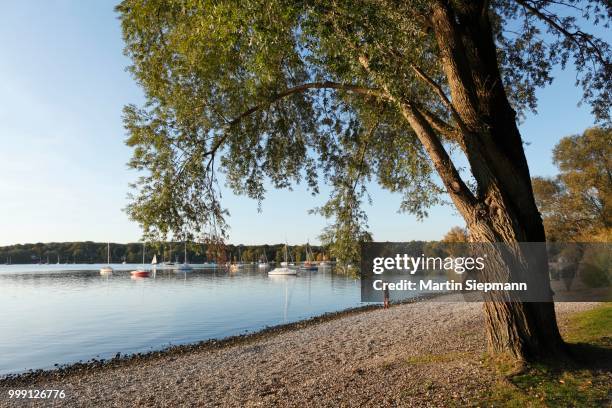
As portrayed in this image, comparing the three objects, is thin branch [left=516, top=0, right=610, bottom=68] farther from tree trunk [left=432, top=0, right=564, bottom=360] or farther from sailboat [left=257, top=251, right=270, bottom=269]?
sailboat [left=257, top=251, right=270, bottom=269]

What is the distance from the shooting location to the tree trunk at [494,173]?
776cm

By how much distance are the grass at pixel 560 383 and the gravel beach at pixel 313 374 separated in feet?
1.06

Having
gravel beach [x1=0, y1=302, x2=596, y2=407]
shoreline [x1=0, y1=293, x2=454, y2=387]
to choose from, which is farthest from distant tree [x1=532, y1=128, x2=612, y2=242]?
Result: shoreline [x1=0, y1=293, x2=454, y2=387]

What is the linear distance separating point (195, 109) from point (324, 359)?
8.04 m

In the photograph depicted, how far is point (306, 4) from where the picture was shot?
6.27 m

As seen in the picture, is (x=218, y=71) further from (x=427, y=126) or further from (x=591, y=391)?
(x=591, y=391)

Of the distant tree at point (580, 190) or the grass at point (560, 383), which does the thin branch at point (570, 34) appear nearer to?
the grass at point (560, 383)

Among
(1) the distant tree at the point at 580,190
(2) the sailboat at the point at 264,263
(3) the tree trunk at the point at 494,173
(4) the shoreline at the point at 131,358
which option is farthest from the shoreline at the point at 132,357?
(2) the sailboat at the point at 264,263

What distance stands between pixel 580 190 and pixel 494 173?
119 ft

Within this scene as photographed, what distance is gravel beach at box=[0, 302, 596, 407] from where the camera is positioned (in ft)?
25.1

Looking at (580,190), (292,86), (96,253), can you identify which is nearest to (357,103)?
(292,86)

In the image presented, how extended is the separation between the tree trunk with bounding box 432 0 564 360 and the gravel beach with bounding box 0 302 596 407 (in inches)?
40.9

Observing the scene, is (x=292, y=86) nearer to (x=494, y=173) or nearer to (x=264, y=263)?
(x=494, y=173)

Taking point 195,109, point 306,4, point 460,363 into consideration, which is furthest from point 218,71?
point 460,363
